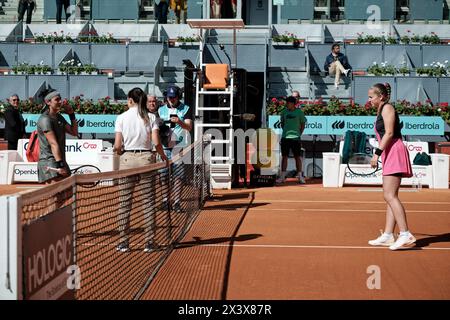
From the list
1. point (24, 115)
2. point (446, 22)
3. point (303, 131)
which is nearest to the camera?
point (303, 131)

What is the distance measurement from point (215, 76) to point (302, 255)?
9620 millimetres

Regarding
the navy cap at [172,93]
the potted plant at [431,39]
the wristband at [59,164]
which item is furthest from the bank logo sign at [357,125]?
the wristband at [59,164]

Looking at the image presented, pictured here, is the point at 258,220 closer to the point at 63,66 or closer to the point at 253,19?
the point at 63,66

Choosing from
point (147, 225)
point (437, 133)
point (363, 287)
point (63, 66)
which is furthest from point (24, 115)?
point (363, 287)

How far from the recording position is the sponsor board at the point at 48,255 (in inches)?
184

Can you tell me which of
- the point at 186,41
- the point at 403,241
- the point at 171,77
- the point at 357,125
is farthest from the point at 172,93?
the point at 186,41

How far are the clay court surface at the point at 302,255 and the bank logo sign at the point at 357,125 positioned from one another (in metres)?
5.77

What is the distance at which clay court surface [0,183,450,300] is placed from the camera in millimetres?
7637

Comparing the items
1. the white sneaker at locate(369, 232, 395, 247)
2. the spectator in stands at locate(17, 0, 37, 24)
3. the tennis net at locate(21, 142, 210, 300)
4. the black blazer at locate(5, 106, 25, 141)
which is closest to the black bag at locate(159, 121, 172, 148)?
the tennis net at locate(21, 142, 210, 300)

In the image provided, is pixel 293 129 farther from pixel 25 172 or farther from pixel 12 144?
pixel 12 144

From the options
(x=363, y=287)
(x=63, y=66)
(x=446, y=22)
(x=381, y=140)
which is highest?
(x=446, y=22)

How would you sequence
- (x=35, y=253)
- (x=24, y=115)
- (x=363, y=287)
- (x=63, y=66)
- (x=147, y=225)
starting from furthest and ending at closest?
(x=63, y=66)
(x=24, y=115)
(x=147, y=225)
(x=363, y=287)
(x=35, y=253)

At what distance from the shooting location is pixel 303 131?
2103 centimetres
